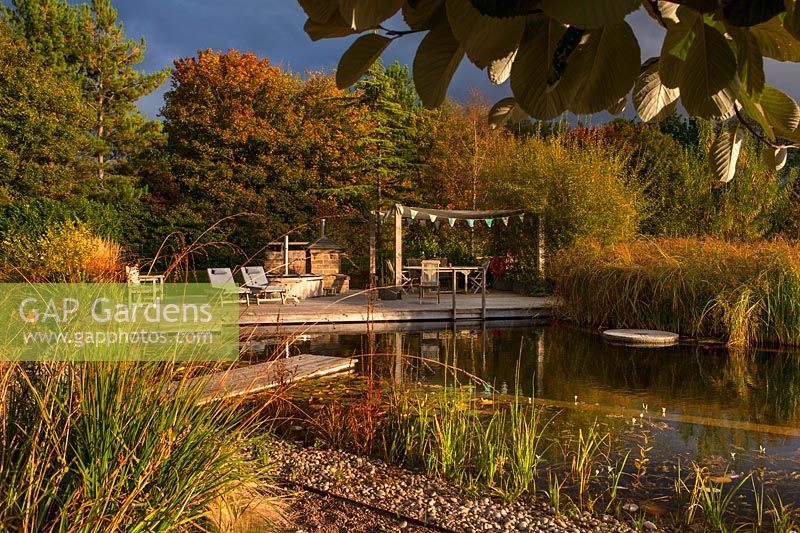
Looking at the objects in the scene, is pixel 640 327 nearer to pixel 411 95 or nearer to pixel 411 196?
pixel 411 196

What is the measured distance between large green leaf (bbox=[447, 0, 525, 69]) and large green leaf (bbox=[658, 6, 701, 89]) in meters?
0.17

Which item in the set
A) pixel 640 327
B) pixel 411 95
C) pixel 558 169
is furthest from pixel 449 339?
pixel 411 95

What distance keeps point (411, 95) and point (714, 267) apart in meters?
16.9

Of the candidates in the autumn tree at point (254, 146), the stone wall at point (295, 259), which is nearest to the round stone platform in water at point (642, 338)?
the stone wall at point (295, 259)

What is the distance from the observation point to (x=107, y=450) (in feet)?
6.56

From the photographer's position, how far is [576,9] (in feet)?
1.61

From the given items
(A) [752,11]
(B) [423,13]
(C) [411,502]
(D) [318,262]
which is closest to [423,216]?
(D) [318,262]

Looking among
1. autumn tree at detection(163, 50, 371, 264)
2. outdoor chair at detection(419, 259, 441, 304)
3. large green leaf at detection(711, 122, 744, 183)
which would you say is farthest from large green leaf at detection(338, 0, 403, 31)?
autumn tree at detection(163, 50, 371, 264)

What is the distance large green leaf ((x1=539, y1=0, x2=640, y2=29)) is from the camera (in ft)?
1.58

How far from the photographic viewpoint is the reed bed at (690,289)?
9086 millimetres

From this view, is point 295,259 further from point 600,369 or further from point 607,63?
point 607,63

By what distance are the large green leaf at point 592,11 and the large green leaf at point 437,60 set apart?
0.19 meters

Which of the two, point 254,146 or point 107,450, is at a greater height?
point 254,146

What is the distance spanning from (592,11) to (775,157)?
0.61 metres
